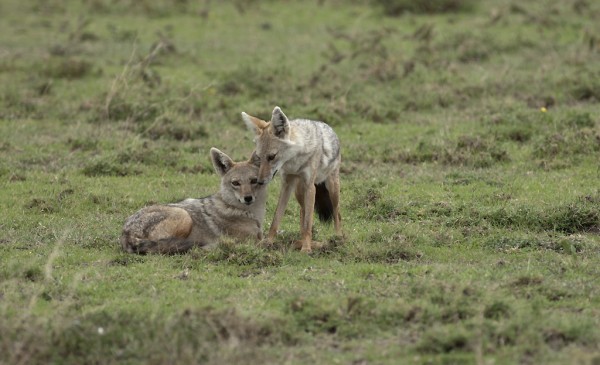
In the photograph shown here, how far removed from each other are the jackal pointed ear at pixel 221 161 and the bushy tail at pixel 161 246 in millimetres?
1128

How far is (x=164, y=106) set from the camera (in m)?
14.8

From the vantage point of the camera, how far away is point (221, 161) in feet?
32.8

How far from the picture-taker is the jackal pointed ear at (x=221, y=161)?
995cm

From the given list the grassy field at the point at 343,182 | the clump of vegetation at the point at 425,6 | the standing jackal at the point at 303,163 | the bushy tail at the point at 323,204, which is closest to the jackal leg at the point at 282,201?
the standing jackal at the point at 303,163

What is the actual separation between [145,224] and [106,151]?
4512 mm

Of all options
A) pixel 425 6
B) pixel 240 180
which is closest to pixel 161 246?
pixel 240 180

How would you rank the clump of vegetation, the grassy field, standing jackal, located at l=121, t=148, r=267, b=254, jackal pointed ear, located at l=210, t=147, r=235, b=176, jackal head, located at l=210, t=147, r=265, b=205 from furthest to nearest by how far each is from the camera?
the clump of vegetation
jackal pointed ear, located at l=210, t=147, r=235, b=176
jackal head, located at l=210, t=147, r=265, b=205
standing jackal, located at l=121, t=148, r=267, b=254
the grassy field

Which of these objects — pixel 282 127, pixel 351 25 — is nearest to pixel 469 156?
pixel 282 127

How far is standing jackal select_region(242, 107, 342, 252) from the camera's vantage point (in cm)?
941

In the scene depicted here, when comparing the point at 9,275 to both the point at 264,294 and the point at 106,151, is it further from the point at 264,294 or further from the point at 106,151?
the point at 106,151

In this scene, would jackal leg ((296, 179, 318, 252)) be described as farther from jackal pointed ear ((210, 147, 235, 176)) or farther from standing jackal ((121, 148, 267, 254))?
jackal pointed ear ((210, 147, 235, 176))

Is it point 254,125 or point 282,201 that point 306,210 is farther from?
point 254,125

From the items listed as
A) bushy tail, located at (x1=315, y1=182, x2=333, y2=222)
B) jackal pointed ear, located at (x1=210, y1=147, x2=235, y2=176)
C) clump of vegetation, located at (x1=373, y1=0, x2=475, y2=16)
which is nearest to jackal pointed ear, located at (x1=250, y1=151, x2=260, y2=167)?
jackal pointed ear, located at (x1=210, y1=147, x2=235, y2=176)

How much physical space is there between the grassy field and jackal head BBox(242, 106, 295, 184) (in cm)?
75
